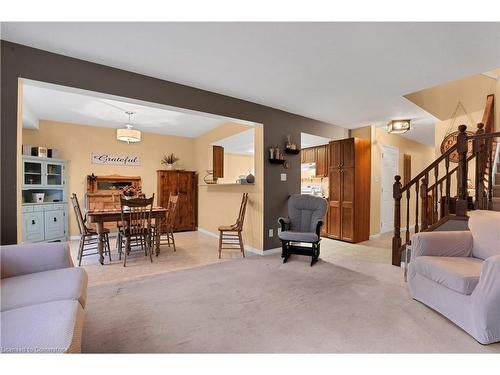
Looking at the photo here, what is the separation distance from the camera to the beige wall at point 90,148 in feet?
16.2

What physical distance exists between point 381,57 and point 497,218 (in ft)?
5.96

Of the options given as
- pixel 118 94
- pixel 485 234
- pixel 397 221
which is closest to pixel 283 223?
pixel 397 221

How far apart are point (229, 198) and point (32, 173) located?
3.82 meters

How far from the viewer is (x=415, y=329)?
5.89ft

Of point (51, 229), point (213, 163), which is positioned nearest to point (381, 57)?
point (213, 163)

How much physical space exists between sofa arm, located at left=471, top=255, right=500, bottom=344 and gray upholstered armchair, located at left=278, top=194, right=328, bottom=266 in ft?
5.91

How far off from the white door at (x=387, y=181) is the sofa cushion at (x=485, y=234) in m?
3.18

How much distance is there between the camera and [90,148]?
209 inches

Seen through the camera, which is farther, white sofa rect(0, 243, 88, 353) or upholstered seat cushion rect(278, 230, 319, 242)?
upholstered seat cushion rect(278, 230, 319, 242)

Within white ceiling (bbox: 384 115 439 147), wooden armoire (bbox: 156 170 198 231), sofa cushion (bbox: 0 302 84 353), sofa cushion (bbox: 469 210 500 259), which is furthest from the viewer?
wooden armoire (bbox: 156 170 198 231)

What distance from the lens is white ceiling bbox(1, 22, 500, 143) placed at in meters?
1.90

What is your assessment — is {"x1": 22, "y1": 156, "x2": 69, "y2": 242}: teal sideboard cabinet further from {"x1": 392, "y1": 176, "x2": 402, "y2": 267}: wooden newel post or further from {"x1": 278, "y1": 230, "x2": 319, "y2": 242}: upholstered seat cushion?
{"x1": 392, "y1": 176, "x2": 402, "y2": 267}: wooden newel post

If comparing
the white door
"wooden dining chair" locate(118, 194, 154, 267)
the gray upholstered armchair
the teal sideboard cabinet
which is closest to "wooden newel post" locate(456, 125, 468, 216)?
the gray upholstered armchair
